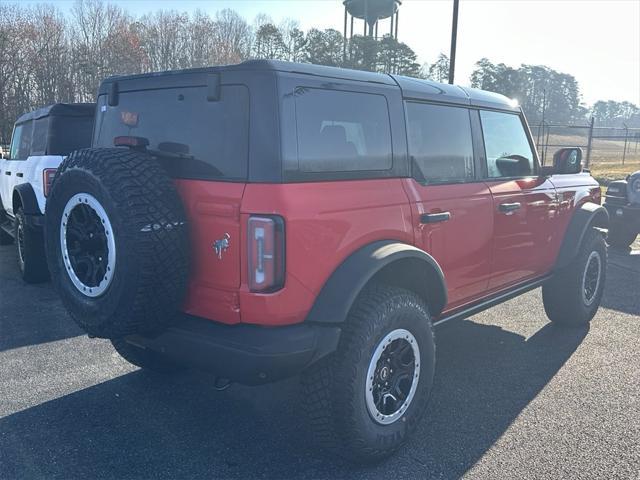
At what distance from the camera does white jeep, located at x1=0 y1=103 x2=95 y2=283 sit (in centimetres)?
596

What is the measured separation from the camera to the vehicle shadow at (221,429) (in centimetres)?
283

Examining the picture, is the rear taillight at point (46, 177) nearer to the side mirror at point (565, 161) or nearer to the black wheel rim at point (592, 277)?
the side mirror at point (565, 161)

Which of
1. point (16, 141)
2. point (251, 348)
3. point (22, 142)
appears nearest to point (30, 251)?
point (22, 142)

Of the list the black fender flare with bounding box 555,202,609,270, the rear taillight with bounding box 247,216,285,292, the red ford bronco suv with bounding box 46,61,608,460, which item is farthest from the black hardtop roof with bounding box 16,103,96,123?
the black fender flare with bounding box 555,202,609,270

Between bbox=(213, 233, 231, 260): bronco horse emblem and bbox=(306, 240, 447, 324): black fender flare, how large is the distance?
50 cm

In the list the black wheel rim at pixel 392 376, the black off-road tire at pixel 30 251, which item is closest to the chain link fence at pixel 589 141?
the black wheel rim at pixel 392 376

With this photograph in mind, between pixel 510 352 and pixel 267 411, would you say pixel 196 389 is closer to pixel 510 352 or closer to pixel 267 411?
pixel 267 411

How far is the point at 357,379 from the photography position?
2.70 m

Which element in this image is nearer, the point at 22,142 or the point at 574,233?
the point at 574,233

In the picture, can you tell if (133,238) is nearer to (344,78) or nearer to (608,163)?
(344,78)

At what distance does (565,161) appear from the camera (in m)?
4.62

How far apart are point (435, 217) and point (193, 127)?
4.83ft

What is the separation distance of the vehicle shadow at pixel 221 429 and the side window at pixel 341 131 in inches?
50.0

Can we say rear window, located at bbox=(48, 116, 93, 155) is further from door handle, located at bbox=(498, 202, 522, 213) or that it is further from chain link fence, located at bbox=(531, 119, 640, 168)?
chain link fence, located at bbox=(531, 119, 640, 168)
